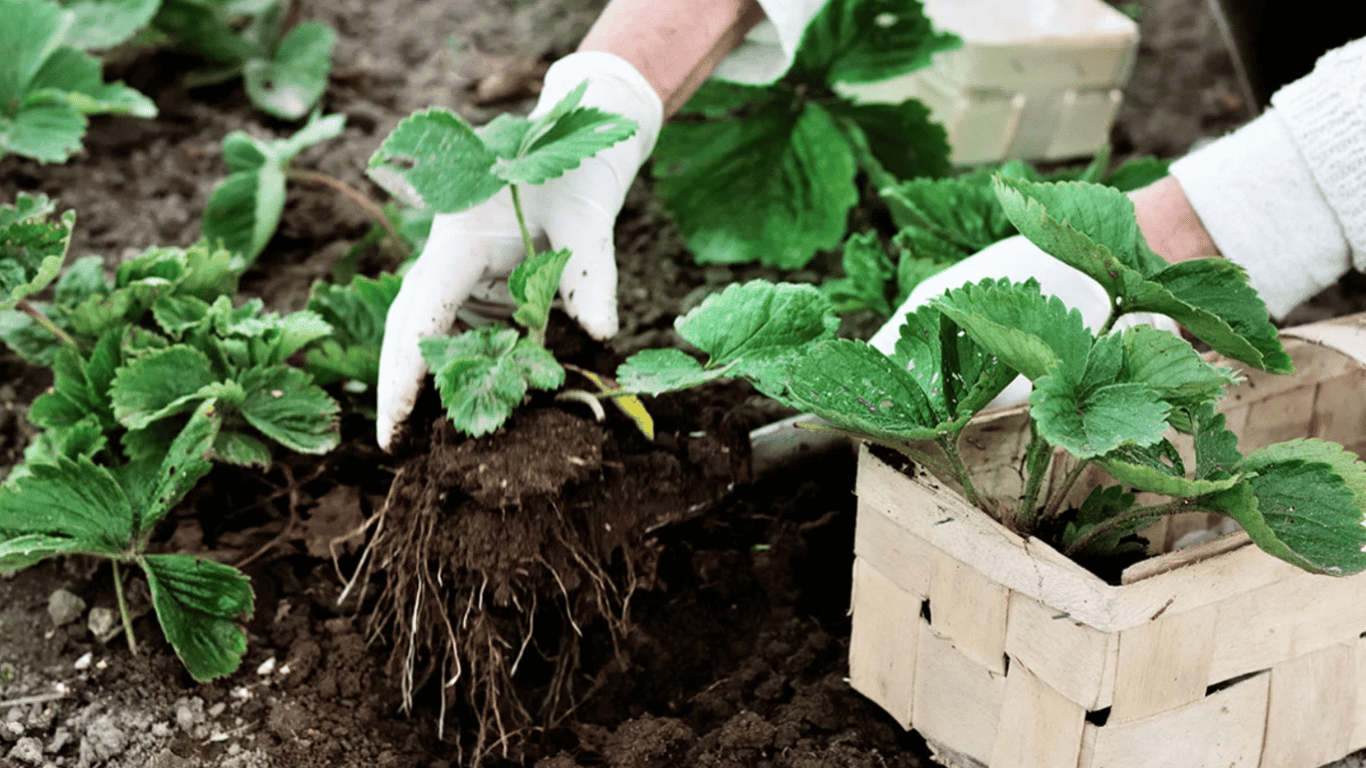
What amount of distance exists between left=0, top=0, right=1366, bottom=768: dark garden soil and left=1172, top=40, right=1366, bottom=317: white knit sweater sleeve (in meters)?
0.49

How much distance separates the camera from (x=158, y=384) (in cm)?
120

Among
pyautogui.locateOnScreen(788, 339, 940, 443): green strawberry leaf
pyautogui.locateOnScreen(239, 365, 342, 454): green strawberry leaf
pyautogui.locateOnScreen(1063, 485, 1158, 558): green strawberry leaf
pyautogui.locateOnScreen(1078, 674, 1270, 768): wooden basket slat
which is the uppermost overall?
pyautogui.locateOnScreen(788, 339, 940, 443): green strawberry leaf

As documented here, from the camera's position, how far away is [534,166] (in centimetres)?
106

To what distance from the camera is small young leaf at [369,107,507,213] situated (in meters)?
1.07

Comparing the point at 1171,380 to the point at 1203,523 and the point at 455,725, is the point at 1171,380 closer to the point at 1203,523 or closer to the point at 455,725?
the point at 1203,523

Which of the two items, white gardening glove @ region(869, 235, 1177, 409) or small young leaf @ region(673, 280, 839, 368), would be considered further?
white gardening glove @ region(869, 235, 1177, 409)

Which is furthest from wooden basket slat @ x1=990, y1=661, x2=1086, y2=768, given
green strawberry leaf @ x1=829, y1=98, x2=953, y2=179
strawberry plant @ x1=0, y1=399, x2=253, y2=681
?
green strawberry leaf @ x1=829, y1=98, x2=953, y2=179

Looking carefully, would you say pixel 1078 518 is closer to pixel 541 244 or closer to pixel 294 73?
pixel 541 244

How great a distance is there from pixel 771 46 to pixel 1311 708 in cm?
98

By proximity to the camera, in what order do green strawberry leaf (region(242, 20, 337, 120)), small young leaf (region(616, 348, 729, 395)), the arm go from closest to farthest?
small young leaf (region(616, 348, 729, 395)), the arm, green strawberry leaf (region(242, 20, 337, 120))

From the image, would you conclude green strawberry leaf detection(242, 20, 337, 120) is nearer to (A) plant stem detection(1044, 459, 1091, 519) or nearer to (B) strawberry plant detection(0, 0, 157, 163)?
(B) strawberry plant detection(0, 0, 157, 163)

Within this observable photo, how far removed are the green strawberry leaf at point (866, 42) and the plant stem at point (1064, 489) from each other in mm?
796

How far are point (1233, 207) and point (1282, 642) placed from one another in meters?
0.49

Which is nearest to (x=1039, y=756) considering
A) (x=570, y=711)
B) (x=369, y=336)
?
(x=570, y=711)
